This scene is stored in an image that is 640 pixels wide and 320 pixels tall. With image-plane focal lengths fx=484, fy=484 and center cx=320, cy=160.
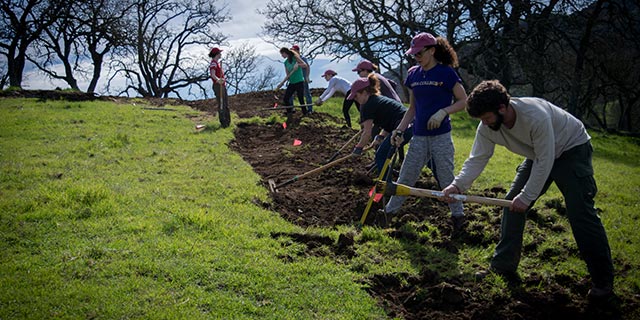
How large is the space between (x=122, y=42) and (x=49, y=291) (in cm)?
2396

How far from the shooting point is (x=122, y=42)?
82.5 feet

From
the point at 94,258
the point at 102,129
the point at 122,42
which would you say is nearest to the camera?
the point at 94,258

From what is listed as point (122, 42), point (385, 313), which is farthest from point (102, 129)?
point (122, 42)

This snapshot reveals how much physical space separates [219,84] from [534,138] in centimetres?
991

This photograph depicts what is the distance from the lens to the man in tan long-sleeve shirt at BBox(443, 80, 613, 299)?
3.64 m

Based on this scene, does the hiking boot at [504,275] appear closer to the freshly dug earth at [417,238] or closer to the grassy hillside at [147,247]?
the freshly dug earth at [417,238]

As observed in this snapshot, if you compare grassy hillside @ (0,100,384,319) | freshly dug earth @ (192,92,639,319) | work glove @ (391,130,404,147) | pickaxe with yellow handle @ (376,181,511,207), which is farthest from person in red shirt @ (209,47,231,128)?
pickaxe with yellow handle @ (376,181,511,207)

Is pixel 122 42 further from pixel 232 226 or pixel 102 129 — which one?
pixel 232 226

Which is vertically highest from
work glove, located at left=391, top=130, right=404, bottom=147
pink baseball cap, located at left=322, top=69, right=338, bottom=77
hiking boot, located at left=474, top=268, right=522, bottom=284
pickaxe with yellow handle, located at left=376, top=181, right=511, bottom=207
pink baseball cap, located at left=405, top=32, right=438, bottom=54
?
pink baseball cap, located at left=322, top=69, right=338, bottom=77

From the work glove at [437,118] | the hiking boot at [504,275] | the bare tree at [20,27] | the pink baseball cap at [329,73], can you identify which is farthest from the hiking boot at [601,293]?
the bare tree at [20,27]

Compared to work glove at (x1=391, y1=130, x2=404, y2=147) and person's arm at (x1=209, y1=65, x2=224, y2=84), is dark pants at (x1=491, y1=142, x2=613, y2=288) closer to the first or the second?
work glove at (x1=391, y1=130, x2=404, y2=147)

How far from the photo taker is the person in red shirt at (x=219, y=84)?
39.8 feet

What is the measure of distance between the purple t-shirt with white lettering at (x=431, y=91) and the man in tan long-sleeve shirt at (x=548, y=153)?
1.07 metres

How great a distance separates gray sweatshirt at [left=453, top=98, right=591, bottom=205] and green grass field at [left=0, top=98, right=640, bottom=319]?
4.00 ft
